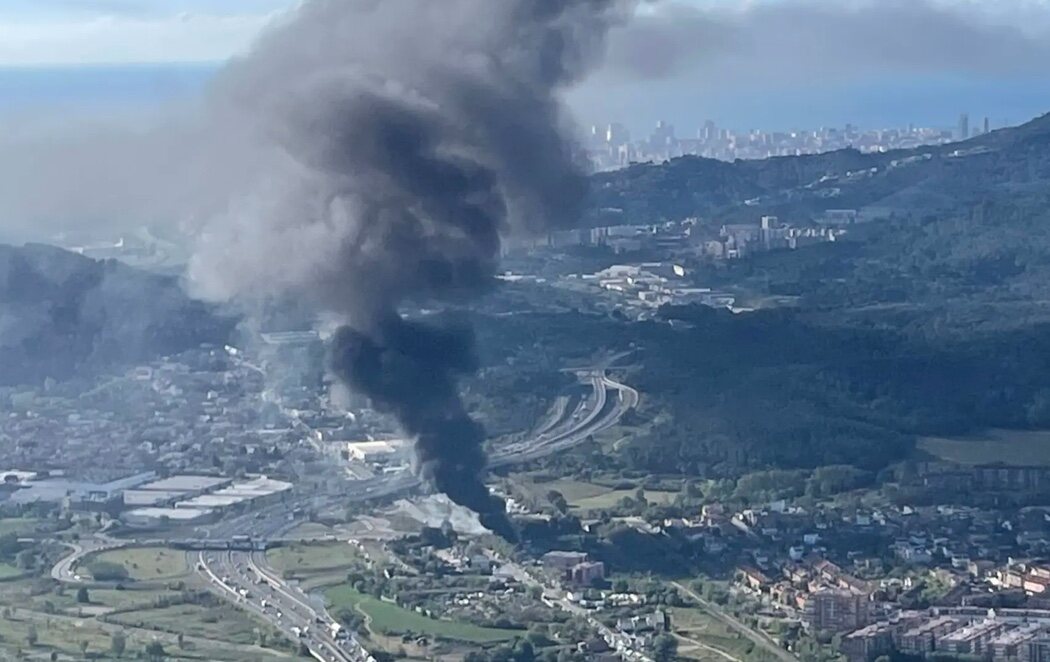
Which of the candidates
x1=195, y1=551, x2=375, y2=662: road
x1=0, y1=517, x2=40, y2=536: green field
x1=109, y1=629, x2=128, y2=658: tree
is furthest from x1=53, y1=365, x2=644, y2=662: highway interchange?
x1=109, y1=629, x2=128, y2=658: tree

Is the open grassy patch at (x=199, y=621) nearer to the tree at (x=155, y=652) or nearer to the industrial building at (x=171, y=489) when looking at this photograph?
the tree at (x=155, y=652)

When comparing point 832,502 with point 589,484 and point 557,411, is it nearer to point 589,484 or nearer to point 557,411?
point 589,484

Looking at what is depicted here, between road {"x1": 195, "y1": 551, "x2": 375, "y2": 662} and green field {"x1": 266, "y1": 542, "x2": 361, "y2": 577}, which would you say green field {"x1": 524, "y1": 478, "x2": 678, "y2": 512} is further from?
road {"x1": 195, "y1": 551, "x2": 375, "y2": 662}

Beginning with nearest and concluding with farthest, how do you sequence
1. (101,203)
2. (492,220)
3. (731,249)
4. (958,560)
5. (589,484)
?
(958,560) → (492,220) → (589,484) → (101,203) → (731,249)

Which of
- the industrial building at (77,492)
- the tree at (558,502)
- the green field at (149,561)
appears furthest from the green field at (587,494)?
the industrial building at (77,492)

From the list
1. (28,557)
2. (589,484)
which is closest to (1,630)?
(28,557)

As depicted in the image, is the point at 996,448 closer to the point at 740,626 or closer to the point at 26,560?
the point at 740,626
